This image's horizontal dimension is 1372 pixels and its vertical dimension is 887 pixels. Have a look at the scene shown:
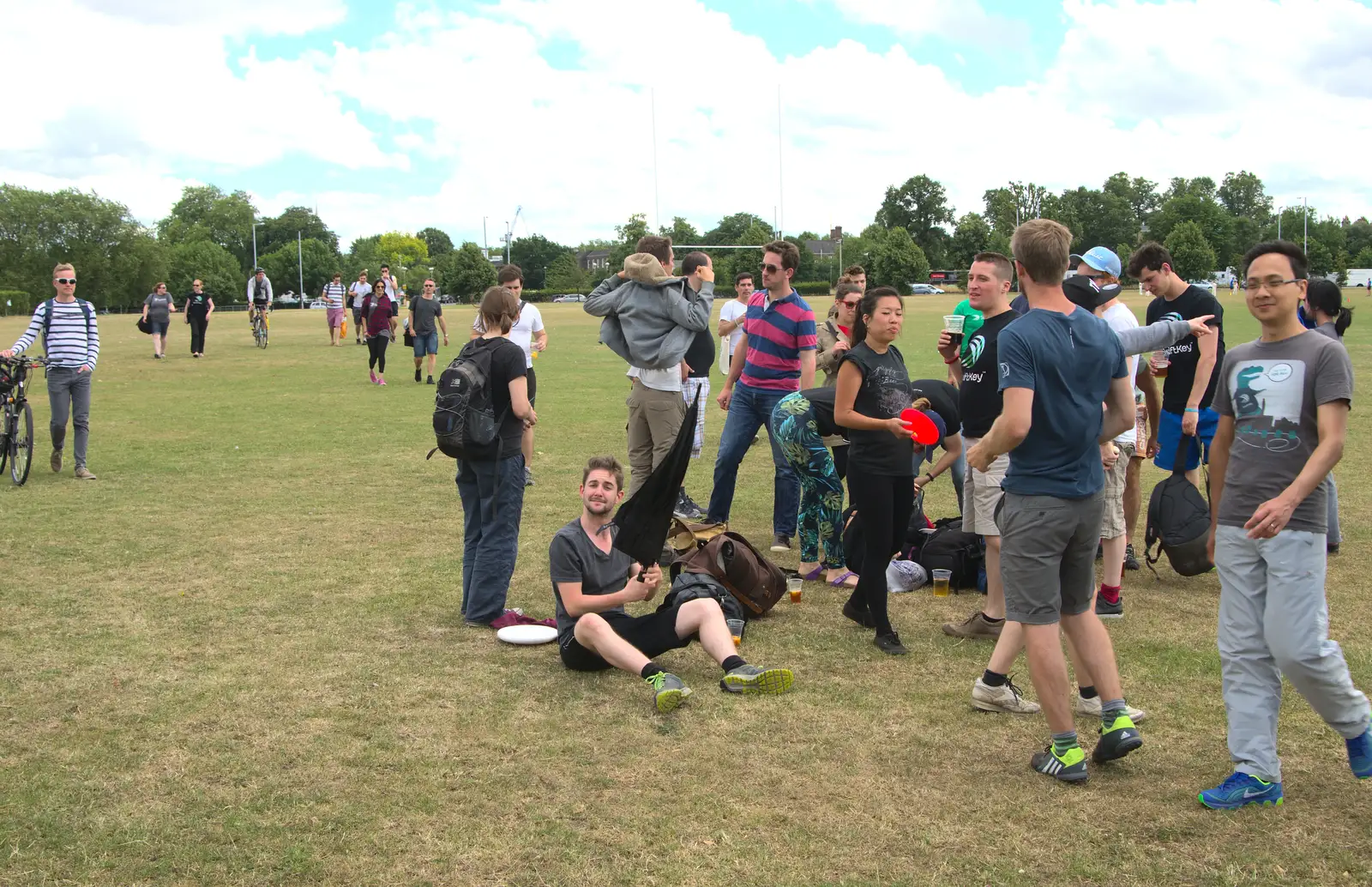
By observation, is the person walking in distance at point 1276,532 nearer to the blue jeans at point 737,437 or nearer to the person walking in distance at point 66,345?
the blue jeans at point 737,437

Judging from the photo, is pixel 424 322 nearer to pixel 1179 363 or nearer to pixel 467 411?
pixel 467 411

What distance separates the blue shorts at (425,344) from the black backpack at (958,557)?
590 inches

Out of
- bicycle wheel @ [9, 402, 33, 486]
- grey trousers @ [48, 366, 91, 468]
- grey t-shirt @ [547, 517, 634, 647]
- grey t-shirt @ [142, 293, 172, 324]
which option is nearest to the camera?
grey t-shirt @ [547, 517, 634, 647]

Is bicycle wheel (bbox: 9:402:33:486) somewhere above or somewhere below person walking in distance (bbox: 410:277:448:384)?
below

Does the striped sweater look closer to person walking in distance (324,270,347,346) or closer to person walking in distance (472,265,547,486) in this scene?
person walking in distance (472,265,547,486)

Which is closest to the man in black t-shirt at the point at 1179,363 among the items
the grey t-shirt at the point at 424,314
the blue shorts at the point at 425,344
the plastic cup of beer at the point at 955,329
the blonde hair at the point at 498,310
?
the plastic cup of beer at the point at 955,329

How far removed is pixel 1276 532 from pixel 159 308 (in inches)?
1047

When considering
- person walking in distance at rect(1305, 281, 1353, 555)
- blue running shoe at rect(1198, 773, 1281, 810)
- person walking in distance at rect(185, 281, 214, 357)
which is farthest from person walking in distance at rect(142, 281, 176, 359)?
blue running shoe at rect(1198, 773, 1281, 810)

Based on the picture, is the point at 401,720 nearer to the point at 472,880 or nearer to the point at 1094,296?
the point at 472,880

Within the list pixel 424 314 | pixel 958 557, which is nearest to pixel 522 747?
pixel 958 557

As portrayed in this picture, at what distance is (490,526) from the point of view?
20.2 feet

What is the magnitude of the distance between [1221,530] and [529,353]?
26.9ft

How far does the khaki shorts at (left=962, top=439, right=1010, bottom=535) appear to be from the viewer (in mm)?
5910

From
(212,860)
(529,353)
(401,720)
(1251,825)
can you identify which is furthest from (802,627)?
(529,353)
